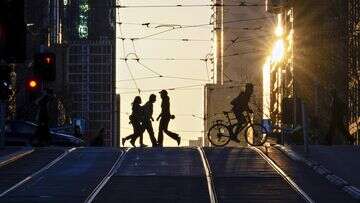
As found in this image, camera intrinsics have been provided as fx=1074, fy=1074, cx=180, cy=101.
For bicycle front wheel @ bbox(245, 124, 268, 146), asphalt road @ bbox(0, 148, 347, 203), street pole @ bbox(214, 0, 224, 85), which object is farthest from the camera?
street pole @ bbox(214, 0, 224, 85)

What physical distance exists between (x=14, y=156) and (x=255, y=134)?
31.0 feet

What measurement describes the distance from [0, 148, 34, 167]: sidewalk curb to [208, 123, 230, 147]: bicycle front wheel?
6.54 metres

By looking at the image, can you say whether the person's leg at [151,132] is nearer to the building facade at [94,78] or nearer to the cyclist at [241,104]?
the cyclist at [241,104]

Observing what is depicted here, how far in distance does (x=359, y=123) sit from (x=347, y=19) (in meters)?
5.86

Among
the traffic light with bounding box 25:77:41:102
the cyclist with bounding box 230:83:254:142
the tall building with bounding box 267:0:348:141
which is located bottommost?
the cyclist with bounding box 230:83:254:142

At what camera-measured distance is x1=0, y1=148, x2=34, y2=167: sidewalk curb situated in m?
23.5

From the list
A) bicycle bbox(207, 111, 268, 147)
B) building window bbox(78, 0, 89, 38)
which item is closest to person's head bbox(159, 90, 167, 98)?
bicycle bbox(207, 111, 268, 147)

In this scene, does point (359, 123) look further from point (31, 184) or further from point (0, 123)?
point (31, 184)

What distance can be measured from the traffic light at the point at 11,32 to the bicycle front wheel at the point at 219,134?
45.6 feet

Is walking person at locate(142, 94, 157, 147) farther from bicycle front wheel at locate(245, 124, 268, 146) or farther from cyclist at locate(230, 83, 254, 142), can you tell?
bicycle front wheel at locate(245, 124, 268, 146)

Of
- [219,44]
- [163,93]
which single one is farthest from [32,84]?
[219,44]

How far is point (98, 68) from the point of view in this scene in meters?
170

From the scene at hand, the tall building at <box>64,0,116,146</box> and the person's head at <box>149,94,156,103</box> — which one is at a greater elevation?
the tall building at <box>64,0,116,146</box>

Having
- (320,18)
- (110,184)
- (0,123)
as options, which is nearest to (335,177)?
(110,184)
